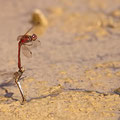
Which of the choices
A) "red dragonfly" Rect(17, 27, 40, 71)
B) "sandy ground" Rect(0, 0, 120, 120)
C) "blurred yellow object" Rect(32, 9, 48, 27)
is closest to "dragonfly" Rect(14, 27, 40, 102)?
"red dragonfly" Rect(17, 27, 40, 71)

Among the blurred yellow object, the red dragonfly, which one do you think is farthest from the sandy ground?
the red dragonfly

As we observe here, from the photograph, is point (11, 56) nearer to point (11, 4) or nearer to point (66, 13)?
point (66, 13)

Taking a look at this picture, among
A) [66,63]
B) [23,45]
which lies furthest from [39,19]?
[23,45]

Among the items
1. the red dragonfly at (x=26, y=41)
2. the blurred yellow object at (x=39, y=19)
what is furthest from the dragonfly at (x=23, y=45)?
the blurred yellow object at (x=39, y=19)

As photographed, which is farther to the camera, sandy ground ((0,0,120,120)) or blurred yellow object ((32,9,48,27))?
blurred yellow object ((32,9,48,27))

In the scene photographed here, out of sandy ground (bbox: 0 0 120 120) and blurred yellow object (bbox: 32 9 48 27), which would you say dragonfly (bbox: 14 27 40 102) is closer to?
sandy ground (bbox: 0 0 120 120)

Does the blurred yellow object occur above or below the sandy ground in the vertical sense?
above

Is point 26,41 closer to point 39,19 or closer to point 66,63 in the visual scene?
point 66,63

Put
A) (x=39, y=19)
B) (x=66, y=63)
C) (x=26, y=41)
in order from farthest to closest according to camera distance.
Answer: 1. (x=39, y=19)
2. (x=66, y=63)
3. (x=26, y=41)

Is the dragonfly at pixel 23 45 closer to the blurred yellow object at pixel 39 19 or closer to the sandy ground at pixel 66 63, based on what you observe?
the sandy ground at pixel 66 63
